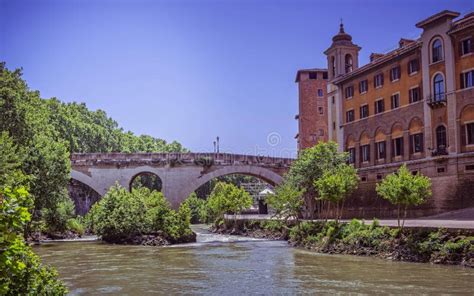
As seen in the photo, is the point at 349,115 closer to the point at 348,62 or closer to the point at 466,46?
the point at 348,62

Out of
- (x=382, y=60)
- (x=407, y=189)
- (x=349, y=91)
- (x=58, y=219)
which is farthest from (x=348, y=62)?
(x=58, y=219)

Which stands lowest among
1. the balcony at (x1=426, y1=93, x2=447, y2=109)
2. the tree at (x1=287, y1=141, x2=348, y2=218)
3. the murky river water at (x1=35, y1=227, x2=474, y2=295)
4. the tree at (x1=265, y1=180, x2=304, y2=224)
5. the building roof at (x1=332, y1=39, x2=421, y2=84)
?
the murky river water at (x1=35, y1=227, x2=474, y2=295)

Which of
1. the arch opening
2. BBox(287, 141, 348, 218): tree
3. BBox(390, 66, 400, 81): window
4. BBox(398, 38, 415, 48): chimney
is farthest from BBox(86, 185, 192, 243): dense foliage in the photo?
the arch opening

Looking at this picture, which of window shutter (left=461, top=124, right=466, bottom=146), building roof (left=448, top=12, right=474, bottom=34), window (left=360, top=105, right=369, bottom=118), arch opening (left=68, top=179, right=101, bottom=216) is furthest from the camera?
arch opening (left=68, top=179, right=101, bottom=216)

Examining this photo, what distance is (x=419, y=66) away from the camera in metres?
42.8

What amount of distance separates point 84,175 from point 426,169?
129ft

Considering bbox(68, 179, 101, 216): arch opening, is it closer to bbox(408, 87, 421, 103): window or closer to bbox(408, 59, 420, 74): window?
bbox(408, 87, 421, 103): window

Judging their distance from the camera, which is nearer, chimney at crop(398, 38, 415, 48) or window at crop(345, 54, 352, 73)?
chimney at crop(398, 38, 415, 48)

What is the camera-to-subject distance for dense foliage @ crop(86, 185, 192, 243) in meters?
42.4

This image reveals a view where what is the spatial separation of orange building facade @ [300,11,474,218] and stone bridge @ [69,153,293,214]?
1401cm

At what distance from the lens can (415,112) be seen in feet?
142

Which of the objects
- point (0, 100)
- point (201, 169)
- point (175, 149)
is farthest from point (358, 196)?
point (175, 149)

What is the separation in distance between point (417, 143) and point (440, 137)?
2.70m

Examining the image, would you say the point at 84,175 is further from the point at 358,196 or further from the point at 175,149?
the point at 175,149
